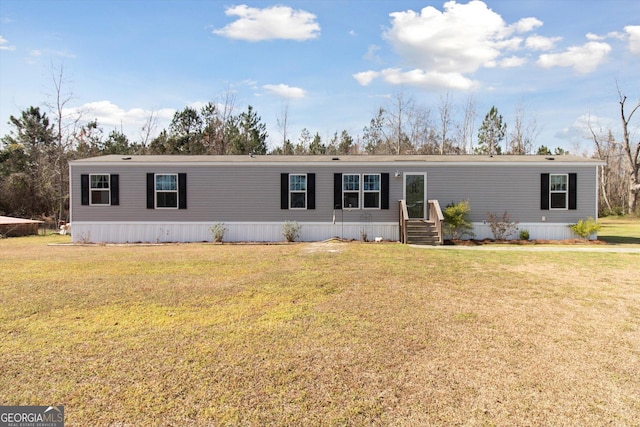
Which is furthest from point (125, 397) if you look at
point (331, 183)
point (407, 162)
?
point (407, 162)

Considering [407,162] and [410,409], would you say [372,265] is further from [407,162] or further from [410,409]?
[407,162]

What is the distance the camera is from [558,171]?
14.1 metres

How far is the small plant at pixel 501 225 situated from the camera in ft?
46.2

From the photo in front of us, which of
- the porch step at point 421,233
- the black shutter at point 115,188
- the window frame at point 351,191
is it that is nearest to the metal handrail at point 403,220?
the porch step at point 421,233

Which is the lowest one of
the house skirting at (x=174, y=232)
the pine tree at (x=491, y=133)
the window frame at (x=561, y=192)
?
the house skirting at (x=174, y=232)

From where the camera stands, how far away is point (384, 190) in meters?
14.2

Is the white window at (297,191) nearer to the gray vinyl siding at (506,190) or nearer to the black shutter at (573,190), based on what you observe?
the gray vinyl siding at (506,190)

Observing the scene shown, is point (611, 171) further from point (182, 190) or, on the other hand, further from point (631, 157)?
point (182, 190)

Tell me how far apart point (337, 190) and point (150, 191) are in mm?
7140

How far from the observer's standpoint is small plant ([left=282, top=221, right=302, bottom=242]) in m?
14.1

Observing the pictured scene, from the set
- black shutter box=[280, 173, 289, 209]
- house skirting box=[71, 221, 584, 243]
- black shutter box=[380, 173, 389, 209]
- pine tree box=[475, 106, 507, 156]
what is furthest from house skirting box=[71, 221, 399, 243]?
pine tree box=[475, 106, 507, 156]

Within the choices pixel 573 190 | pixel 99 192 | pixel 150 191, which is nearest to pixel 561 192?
pixel 573 190

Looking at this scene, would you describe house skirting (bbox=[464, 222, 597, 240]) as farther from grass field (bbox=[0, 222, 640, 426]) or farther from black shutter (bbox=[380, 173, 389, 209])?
grass field (bbox=[0, 222, 640, 426])

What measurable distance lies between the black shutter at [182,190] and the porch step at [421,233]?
27.7 feet
